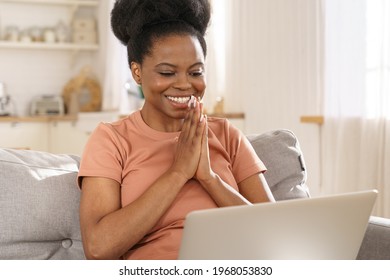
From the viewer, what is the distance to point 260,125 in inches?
159

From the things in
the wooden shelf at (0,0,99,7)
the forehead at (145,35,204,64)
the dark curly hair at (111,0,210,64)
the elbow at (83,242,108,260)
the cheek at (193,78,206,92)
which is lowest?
the elbow at (83,242,108,260)

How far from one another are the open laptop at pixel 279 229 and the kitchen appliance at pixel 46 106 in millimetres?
4735

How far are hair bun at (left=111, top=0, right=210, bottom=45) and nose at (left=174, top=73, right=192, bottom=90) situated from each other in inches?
6.4

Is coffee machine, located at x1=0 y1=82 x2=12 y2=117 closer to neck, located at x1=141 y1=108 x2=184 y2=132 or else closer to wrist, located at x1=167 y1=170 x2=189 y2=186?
neck, located at x1=141 y1=108 x2=184 y2=132

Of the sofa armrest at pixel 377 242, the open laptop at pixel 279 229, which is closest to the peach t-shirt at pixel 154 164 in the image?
the sofa armrest at pixel 377 242

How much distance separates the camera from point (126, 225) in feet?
4.45

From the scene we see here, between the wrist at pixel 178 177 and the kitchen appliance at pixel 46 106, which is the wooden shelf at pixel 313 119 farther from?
the kitchen appliance at pixel 46 106

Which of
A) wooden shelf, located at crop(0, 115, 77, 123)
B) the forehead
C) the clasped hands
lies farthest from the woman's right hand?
wooden shelf, located at crop(0, 115, 77, 123)

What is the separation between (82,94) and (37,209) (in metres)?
4.37

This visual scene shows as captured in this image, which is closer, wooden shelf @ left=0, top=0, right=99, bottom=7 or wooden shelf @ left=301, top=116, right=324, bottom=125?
wooden shelf @ left=301, top=116, right=324, bottom=125

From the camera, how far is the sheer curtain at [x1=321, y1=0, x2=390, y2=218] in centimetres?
291

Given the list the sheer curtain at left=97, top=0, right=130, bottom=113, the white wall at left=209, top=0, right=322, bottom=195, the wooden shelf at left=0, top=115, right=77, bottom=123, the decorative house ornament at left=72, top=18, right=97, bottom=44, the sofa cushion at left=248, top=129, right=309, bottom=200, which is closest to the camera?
the sofa cushion at left=248, top=129, right=309, bottom=200

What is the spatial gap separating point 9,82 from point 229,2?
7.42 feet

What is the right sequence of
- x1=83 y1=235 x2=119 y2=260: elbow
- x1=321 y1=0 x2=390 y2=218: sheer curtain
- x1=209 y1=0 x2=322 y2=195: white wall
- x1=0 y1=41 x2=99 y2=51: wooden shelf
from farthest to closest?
x1=0 y1=41 x2=99 y2=51: wooden shelf → x1=209 y1=0 x2=322 y2=195: white wall → x1=321 y1=0 x2=390 y2=218: sheer curtain → x1=83 y1=235 x2=119 y2=260: elbow
